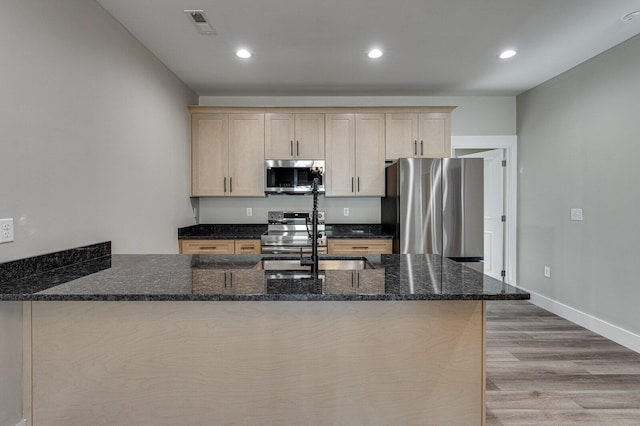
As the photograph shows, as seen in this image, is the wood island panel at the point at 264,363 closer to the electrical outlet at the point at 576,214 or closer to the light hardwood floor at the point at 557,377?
the light hardwood floor at the point at 557,377

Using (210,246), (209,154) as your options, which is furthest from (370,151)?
(210,246)

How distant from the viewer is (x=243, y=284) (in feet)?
4.94

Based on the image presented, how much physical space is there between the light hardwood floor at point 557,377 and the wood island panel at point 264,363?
3.06 feet

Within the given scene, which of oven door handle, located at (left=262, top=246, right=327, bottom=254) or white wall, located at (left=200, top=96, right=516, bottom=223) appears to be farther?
white wall, located at (left=200, top=96, right=516, bottom=223)

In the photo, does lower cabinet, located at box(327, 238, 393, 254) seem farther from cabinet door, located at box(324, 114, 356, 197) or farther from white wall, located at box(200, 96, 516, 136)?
white wall, located at box(200, 96, 516, 136)

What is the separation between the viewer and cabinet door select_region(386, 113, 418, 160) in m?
4.21

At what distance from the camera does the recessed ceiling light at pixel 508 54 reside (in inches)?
127

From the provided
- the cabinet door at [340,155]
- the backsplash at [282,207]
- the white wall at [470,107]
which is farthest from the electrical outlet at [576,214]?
the cabinet door at [340,155]

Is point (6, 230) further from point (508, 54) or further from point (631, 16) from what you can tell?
point (631, 16)

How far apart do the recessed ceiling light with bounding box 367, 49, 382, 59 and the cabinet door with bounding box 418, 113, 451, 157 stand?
1184 millimetres

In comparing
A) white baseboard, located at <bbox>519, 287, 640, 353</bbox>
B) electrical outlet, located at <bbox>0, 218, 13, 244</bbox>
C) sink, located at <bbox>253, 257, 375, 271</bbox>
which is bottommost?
white baseboard, located at <bbox>519, 287, 640, 353</bbox>

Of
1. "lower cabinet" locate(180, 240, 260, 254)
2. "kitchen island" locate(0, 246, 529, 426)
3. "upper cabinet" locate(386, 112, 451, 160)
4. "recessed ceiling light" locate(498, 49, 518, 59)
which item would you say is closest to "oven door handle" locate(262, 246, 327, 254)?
"lower cabinet" locate(180, 240, 260, 254)

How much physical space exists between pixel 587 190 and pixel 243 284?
361 centimetres

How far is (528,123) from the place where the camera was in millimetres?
4414
